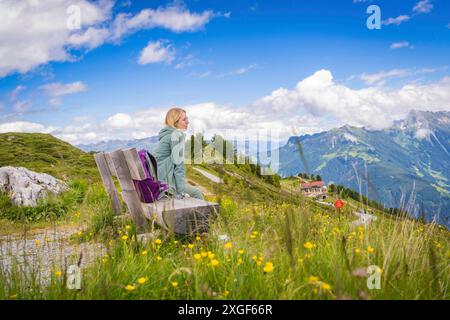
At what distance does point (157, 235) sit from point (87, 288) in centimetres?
224

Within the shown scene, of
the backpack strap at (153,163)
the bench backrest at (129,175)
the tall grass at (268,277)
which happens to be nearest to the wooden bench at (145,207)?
the bench backrest at (129,175)

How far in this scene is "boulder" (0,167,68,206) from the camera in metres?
12.7

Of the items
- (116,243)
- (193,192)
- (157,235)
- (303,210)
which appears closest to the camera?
(303,210)

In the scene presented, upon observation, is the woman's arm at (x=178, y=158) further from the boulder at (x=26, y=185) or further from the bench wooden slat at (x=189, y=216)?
the boulder at (x=26, y=185)

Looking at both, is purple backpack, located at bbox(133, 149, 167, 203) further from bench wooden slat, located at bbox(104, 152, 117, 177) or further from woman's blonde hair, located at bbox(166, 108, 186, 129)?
woman's blonde hair, located at bbox(166, 108, 186, 129)

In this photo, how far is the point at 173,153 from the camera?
7.52 m

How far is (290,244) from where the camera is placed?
2521mm

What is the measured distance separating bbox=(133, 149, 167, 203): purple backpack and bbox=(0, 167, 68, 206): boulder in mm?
7018

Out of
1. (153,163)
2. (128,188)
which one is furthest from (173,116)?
(128,188)

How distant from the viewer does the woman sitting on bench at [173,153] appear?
24.8 ft

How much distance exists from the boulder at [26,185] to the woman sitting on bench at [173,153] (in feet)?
22.0

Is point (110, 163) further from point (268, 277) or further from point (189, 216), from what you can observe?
point (268, 277)
